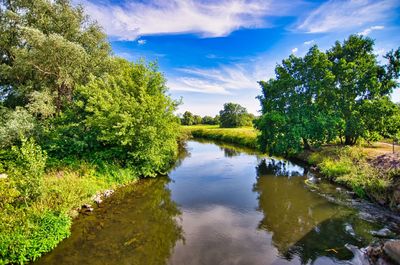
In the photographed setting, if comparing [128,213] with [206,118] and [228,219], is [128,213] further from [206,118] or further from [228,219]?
[206,118]

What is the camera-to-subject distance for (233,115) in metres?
81.1

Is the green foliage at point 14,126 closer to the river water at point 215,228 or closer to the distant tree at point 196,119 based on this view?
the river water at point 215,228

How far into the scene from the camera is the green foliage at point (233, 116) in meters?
80.4

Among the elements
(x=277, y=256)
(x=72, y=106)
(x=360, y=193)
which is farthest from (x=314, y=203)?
(x=72, y=106)

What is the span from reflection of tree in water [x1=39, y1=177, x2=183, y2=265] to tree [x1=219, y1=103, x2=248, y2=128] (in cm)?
6530

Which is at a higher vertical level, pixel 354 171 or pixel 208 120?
pixel 208 120

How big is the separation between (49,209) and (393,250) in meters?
14.8

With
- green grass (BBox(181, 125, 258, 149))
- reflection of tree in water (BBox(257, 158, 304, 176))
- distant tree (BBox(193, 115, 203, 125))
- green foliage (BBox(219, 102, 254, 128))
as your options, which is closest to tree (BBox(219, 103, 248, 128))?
green foliage (BBox(219, 102, 254, 128))

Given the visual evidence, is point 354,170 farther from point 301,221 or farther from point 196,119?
point 196,119

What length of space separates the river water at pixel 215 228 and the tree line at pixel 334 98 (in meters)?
8.65

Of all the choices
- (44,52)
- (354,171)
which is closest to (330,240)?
(354,171)

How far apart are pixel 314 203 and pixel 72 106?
22402 millimetres

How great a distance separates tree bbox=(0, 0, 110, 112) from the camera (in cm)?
2197

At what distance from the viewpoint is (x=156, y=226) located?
12.9 meters
